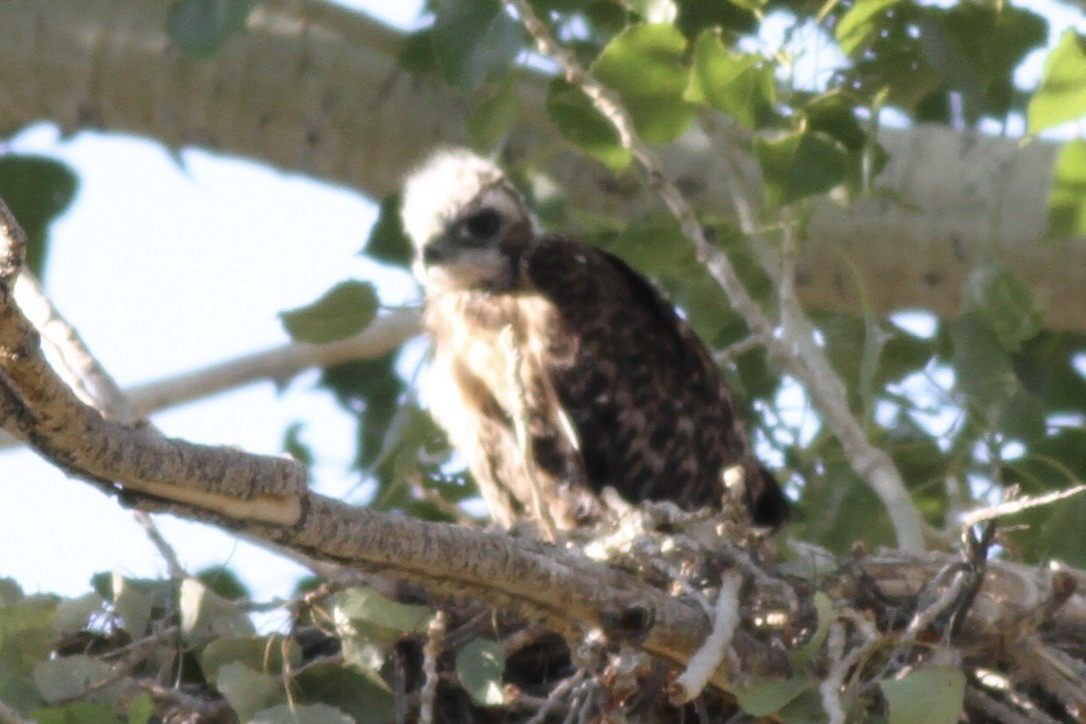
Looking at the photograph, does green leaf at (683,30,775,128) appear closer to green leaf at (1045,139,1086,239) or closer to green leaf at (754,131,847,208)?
green leaf at (754,131,847,208)

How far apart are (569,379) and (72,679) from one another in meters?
1.49

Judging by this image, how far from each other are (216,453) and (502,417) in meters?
2.02

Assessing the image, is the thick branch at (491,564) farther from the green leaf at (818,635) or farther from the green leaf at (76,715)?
the green leaf at (76,715)

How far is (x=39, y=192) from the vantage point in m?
5.44

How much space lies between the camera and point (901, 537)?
3.59m

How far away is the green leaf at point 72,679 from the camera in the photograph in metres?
2.83

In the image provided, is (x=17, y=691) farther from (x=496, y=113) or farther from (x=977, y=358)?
(x=977, y=358)

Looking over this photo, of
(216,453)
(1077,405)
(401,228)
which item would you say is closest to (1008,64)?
(401,228)

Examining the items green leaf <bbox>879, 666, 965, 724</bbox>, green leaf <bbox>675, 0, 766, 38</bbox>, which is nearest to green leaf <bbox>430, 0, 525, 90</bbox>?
green leaf <bbox>675, 0, 766, 38</bbox>

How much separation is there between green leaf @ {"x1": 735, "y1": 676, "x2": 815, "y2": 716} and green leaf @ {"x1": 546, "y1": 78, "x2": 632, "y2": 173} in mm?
1370

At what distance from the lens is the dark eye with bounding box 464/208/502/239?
172 inches

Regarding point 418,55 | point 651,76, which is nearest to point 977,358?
point 651,76

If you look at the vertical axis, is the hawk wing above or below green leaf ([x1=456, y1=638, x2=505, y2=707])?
below

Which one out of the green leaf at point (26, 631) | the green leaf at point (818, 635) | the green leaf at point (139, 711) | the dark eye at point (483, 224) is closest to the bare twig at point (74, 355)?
the green leaf at point (26, 631)
